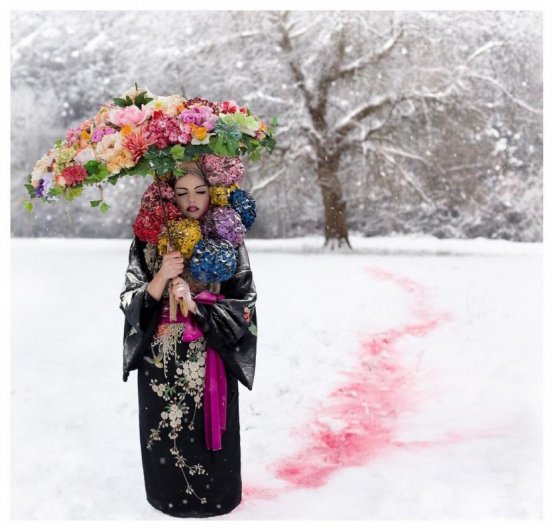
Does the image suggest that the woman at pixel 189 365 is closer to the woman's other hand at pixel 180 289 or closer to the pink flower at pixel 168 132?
the woman's other hand at pixel 180 289

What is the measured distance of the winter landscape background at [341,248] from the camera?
18.5 ft

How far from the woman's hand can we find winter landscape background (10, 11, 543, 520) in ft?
5.73

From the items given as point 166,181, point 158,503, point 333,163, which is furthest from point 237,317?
point 333,163

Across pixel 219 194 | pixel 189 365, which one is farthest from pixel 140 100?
pixel 189 365

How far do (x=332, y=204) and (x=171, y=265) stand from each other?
10939 millimetres

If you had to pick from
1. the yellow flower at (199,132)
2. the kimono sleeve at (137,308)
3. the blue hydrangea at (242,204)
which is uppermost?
the yellow flower at (199,132)

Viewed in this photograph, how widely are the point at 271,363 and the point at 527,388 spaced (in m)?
2.76

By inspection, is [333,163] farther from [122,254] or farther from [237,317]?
[237,317]

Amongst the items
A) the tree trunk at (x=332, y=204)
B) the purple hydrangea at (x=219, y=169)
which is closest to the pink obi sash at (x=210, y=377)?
the purple hydrangea at (x=219, y=169)

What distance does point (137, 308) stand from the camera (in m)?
4.02

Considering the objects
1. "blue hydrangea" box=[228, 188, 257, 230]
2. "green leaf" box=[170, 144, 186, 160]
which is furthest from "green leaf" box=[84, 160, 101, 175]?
"blue hydrangea" box=[228, 188, 257, 230]

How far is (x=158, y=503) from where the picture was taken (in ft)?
14.2

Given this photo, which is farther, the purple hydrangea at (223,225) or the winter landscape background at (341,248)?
the winter landscape background at (341,248)

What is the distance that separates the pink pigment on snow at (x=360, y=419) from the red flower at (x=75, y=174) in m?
2.36
